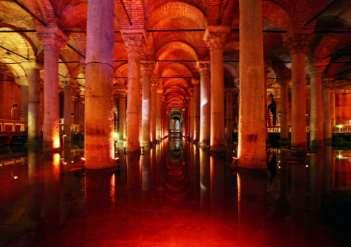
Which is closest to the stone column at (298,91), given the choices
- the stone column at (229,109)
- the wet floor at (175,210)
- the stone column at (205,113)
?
the stone column at (205,113)

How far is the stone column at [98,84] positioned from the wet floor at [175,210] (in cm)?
67

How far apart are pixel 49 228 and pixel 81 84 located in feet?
101

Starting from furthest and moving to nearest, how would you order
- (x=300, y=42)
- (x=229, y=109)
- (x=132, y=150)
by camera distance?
(x=229, y=109), (x=132, y=150), (x=300, y=42)

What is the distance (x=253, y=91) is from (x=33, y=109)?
18.2 meters

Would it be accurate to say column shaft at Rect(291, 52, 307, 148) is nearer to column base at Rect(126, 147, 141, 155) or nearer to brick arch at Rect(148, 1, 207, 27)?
brick arch at Rect(148, 1, 207, 27)

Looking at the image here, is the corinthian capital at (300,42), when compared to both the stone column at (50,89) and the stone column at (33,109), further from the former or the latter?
the stone column at (33,109)

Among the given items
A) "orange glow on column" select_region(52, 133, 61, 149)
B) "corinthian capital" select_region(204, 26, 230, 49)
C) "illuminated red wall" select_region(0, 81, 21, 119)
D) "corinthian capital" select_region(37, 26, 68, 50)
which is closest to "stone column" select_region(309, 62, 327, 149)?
"corinthian capital" select_region(204, 26, 230, 49)

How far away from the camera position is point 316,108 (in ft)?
62.6

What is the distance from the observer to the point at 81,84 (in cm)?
3244

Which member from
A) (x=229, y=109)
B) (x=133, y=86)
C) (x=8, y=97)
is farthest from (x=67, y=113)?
(x=229, y=109)

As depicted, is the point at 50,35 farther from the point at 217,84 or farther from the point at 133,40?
the point at 217,84

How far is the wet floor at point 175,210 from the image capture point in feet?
11.4

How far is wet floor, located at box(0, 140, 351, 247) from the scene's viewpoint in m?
3.48

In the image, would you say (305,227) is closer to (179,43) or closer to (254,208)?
(254,208)
